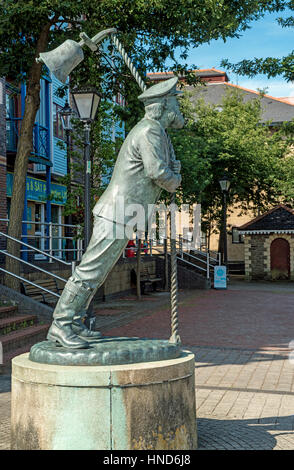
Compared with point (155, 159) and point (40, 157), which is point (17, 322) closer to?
point (155, 159)

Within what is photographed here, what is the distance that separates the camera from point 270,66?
53.1 feet

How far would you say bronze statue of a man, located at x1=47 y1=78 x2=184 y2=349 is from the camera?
4379mm

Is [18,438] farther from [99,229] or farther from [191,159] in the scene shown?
[191,159]

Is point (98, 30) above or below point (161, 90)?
above

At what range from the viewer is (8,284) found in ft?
37.7

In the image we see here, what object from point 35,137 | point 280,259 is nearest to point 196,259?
point 280,259

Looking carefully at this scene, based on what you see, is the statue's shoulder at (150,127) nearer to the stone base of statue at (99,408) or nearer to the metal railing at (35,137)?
the stone base of statue at (99,408)

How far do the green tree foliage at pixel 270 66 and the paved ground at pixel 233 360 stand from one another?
22.4ft

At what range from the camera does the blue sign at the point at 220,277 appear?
2228 centimetres

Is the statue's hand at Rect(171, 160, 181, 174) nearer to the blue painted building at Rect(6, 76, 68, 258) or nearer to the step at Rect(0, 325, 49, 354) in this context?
the step at Rect(0, 325, 49, 354)

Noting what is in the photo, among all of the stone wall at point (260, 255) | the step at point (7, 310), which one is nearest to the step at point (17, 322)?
the step at point (7, 310)

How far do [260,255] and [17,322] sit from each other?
22.7 m

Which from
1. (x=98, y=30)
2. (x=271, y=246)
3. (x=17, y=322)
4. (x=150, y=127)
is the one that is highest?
(x=98, y=30)
